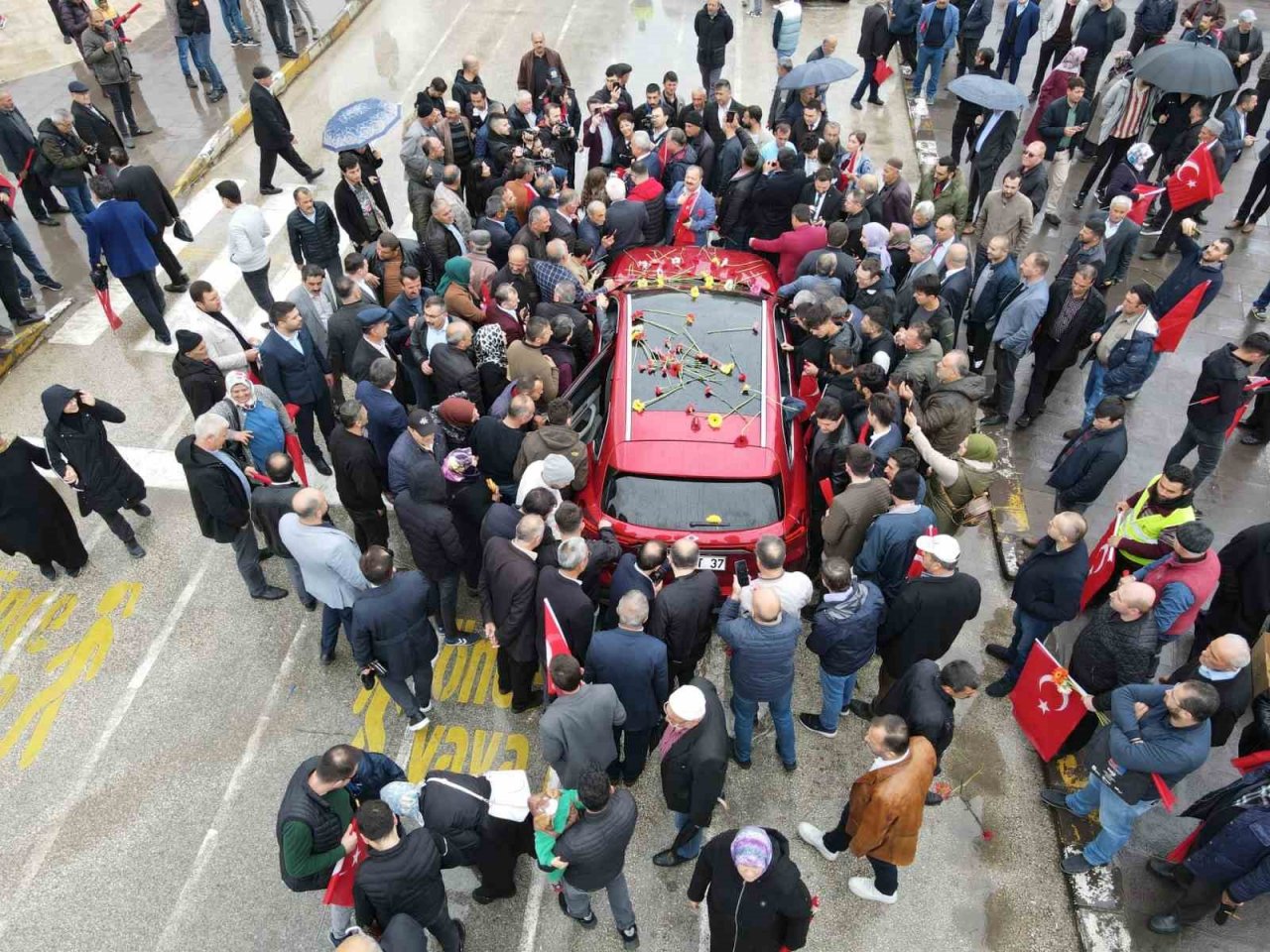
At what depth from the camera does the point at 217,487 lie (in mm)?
6562

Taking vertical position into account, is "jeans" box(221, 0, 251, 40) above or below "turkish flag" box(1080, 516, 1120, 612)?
above

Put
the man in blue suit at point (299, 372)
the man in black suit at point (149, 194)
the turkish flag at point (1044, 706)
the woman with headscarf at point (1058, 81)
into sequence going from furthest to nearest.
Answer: the woman with headscarf at point (1058, 81), the man in black suit at point (149, 194), the man in blue suit at point (299, 372), the turkish flag at point (1044, 706)

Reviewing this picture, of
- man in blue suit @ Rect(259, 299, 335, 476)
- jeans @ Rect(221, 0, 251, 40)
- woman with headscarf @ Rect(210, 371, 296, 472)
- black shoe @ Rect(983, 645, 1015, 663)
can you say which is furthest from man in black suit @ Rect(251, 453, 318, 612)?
jeans @ Rect(221, 0, 251, 40)

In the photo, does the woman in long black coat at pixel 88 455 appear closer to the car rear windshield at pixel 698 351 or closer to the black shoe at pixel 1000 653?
the car rear windshield at pixel 698 351

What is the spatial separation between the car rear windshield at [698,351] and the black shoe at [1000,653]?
262 cm

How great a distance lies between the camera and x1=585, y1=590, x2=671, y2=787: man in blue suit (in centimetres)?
525

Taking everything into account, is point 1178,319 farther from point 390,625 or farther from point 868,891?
point 390,625

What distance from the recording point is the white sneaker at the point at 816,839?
571 centimetres

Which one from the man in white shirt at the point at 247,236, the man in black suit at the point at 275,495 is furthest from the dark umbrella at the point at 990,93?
the man in black suit at the point at 275,495

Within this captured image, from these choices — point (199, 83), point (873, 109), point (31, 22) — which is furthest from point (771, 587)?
point (31, 22)

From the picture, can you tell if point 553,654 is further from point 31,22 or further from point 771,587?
point 31,22

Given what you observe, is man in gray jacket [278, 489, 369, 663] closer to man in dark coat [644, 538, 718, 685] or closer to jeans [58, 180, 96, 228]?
man in dark coat [644, 538, 718, 685]

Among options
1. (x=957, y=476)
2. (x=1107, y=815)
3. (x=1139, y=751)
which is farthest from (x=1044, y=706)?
(x=957, y=476)

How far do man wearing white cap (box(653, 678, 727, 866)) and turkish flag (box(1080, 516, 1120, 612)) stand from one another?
3.25 metres
